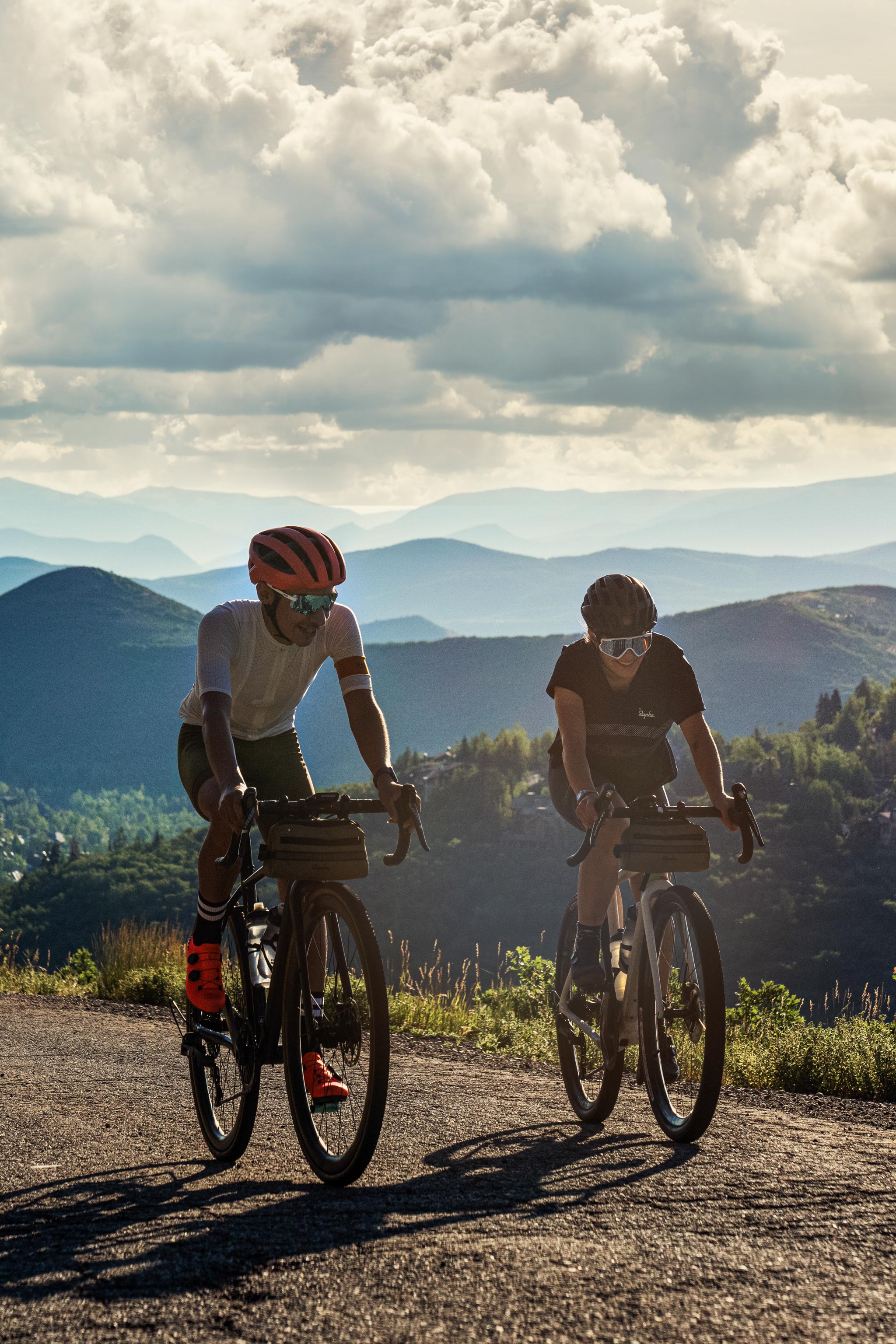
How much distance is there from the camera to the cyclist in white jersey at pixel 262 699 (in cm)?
407

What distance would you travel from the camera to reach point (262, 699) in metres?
4.34

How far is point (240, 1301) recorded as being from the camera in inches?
105

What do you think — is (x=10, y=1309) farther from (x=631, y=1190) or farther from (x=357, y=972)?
(x=631, y=1190)

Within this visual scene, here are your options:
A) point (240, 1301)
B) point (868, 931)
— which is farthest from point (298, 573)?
point (868, 931)

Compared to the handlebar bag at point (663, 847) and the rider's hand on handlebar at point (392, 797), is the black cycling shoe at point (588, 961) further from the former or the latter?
the rider's hand on handlebar at point (392, 797)

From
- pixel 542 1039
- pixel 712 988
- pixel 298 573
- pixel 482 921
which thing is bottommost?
pixel 482 921

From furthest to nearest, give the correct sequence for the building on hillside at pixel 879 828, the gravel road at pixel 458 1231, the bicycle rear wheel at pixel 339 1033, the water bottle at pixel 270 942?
1. the building on hillside at pixel 879 828
2. the water bottle at pixel 270 942
3. the bicycle rear wheel at pixel 339 1033
4. the gravel road at pixel 458 1231

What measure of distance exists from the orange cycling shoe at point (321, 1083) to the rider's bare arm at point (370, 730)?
76 centimetres

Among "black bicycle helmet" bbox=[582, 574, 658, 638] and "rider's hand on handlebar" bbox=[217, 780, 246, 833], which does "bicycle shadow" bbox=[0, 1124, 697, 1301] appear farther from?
"black bicycle helmet" bbox=[582, 574, 658, 638]

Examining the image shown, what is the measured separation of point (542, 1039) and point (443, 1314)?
5145 mm

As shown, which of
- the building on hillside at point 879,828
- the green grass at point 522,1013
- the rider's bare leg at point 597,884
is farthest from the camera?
the building on hillside at point 879,828

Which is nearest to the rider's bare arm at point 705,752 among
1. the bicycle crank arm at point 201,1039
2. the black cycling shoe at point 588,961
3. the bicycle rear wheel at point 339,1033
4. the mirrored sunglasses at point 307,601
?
the black cycling shoe at point 588,961

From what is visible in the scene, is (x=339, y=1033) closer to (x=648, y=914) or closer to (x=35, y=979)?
(x=648, y=914)

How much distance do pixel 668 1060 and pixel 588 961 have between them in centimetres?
53
